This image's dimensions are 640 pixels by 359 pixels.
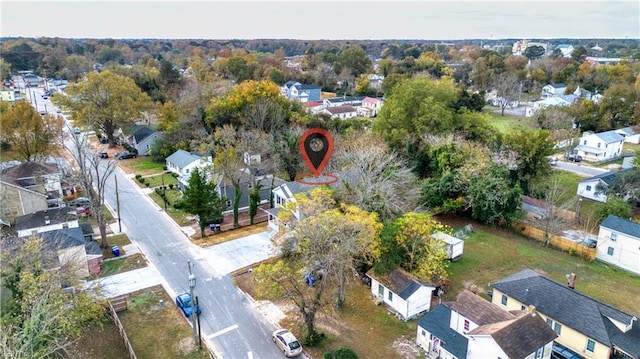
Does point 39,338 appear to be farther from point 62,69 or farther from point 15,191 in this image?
point 62,69

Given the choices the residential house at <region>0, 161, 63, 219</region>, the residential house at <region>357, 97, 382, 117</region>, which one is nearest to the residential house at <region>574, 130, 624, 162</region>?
the residential house at <region>357, 97, 382, 117</region>

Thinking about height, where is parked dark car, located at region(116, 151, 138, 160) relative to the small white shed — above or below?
above

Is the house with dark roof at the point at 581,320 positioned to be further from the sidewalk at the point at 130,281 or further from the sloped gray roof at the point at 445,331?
the sidewalk at the point at 130,281

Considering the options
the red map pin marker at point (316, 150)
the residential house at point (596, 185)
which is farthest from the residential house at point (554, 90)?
the red map pin marker at point (316, 150)

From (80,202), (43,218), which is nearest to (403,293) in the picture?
(43,218)

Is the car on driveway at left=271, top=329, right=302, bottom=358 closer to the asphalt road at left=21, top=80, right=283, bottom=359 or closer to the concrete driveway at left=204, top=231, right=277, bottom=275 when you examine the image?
the asphalt road at left=21, top=80, right=283, bottom=359
